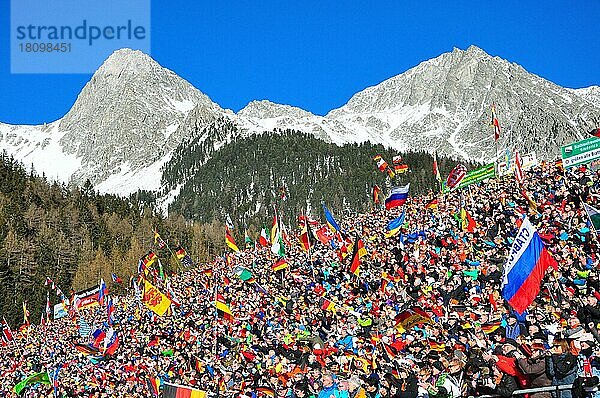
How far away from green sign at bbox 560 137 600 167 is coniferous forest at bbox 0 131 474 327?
79.8ft

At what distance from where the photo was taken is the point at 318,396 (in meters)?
11.7

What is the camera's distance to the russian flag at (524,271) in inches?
362

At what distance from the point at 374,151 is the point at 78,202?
9622 centimetres

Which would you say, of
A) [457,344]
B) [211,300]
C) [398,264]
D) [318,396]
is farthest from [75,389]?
[457,344]

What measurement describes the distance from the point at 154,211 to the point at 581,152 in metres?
111

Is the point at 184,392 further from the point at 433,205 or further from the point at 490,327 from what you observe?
the point at 433,205

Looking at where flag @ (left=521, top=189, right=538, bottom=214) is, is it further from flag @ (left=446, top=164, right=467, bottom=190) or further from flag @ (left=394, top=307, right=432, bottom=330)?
flag @ (left=394, top=307, right=432, bottom=330)

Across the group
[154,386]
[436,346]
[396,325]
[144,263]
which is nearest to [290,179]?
[144,263]

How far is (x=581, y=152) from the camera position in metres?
23.0

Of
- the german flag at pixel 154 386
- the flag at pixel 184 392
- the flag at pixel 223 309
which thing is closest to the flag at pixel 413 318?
the flag at pixel 184 392

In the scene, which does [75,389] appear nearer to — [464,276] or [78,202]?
[464,276]

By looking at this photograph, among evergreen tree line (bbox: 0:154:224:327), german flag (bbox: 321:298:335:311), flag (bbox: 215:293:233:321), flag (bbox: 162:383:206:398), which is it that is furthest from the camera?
evergreen tree line (bbox: 0:154:224:327)

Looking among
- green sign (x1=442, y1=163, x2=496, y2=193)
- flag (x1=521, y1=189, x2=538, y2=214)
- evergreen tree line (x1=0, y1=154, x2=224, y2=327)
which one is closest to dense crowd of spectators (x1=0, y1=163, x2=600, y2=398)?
flag (x1=521, y1=189, x2=538, y2=214)

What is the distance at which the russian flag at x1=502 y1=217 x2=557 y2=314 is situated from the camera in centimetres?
919
